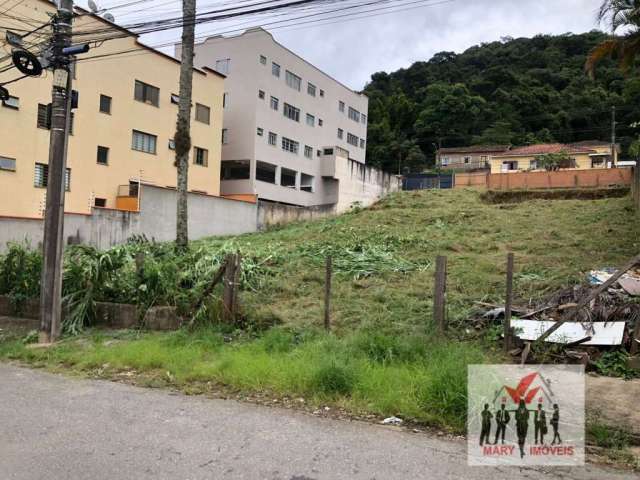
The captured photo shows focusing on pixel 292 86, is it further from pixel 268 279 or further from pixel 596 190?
pixel 268 279

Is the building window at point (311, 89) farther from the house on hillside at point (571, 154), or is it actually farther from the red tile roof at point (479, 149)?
the red tile roof at point (479, 149)

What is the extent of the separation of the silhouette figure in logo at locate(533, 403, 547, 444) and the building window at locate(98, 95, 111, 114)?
2609 centimetres

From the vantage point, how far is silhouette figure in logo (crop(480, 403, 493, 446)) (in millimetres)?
4660

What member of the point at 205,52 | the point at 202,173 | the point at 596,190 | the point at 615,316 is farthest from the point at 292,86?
the point at 615,316

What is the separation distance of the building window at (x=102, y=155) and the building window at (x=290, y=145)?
52.7 ft

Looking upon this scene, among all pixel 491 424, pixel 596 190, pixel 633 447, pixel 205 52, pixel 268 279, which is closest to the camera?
pixel 633 447

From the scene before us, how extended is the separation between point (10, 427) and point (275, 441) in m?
2.57

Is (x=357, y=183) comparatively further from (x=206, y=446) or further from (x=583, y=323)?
(x=206, y=446)

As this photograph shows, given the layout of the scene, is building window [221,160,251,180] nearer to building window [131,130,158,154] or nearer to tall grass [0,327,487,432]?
building window [131,130,158,154]

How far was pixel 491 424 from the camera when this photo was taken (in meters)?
4.82

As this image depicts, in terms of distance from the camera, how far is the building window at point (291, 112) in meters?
40.3

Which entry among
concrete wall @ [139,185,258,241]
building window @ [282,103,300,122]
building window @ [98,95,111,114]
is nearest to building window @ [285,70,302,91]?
building window @ [282,103,300,122]

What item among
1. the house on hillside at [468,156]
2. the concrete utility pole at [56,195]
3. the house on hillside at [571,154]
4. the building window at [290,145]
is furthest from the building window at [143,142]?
the house on hillside at [468,156]

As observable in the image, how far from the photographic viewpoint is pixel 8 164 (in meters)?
22.0
